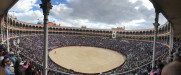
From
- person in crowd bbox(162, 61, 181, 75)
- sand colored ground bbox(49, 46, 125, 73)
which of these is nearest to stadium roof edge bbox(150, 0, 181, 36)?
person in crowd bbox(162, 61, 181, 75)

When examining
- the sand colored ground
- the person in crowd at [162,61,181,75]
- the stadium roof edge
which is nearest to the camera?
the person in crowd at [162,61,181,75]

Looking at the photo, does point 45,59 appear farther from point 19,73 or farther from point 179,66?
point 179,66

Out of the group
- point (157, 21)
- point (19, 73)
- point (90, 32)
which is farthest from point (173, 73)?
point (90, 32)

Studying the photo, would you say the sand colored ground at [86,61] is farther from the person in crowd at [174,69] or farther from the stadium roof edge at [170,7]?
the person in crowd at [174,69]

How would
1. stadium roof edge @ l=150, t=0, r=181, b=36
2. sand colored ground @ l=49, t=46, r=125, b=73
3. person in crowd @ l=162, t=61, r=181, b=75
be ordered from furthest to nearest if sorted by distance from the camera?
sand colored ground @ l=49, t=46, r=125, b=73 < stadium roof edge @ l=150, t=0, r=181, b=36 < person in crowd @ l=162, t=61, r=181, b=75

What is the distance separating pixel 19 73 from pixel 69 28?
183 feet

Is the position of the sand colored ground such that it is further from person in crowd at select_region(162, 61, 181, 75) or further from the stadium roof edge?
person in crowd at select_region(162, 61, 181, 75)

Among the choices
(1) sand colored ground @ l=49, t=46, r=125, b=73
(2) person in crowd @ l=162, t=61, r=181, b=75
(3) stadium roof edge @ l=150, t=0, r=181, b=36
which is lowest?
(1) sand colored ground @ l=49, t=46, r=125, b=73

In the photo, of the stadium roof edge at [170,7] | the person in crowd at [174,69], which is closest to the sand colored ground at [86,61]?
the stadium roof edge at [170,7]

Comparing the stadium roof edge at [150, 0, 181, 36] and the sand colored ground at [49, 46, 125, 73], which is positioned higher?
the stadium roof edge at [150, 0, 181, 36]

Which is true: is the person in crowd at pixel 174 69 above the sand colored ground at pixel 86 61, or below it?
above

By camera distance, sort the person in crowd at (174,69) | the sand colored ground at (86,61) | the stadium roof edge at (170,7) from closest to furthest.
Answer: the person in crowd at (174,69) < the stadium roof edge at (170,7) < the sand colored ground at (86,61)

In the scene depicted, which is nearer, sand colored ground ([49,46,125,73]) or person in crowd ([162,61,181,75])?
person in crowd ([162,61,181,75])

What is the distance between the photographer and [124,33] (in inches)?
2117
